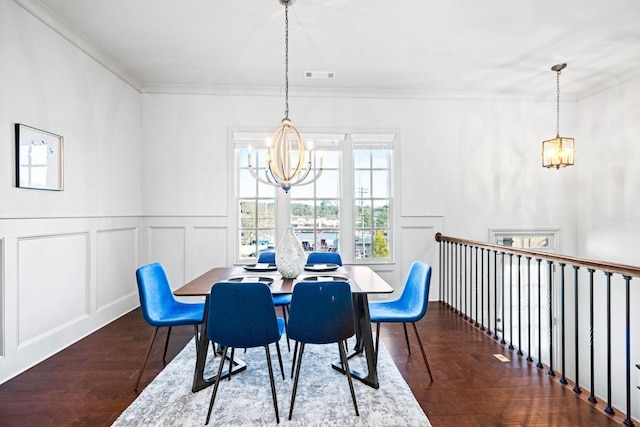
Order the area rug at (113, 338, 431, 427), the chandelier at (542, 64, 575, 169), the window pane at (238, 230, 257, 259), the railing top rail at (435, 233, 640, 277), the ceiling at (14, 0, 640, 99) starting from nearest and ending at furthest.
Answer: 1. the railing top rail at (435, 233, 640, 277)
2. the area rug at (113, 338, 431, 427)
3. the ceiling at (14, 0, 640, 99)
4. the chandelier at (542, 64, 575, 169)
5. the window pane at (238, 230, 257, 259)

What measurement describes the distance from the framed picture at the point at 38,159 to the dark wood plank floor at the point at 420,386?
1469mm

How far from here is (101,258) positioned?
3.77m

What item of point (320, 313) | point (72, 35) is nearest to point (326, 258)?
point (320, 313)

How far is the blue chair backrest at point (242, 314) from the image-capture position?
207 centimetres

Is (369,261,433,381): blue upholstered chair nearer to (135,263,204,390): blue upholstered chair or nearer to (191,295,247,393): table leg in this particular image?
(191,295,247,393): table leg

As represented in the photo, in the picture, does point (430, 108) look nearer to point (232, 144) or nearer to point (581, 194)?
point (581, 194)

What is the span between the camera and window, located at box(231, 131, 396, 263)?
4762 millimetres

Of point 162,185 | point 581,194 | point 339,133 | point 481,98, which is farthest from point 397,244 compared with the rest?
point 162,185

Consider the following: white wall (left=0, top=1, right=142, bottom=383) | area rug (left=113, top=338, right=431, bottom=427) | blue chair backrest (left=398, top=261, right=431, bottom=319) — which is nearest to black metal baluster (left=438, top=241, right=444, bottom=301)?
blue chair backrest (left=398, top=261, right=431, bottom=319)

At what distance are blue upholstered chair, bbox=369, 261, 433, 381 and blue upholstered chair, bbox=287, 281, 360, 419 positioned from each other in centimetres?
52

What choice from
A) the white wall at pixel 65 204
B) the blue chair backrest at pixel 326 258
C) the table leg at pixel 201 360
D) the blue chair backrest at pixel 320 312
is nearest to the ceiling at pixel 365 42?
the white wall at pixel 65 204

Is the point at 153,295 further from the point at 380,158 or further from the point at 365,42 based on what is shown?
the point at 380,158

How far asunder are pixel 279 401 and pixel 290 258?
95 centimetres

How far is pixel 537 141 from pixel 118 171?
5390 millimetres
